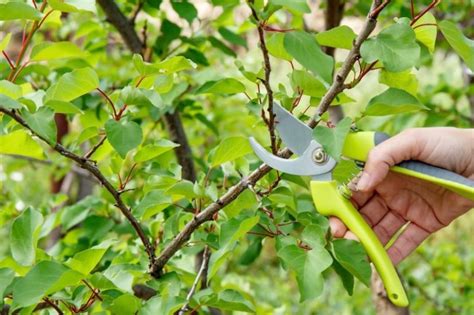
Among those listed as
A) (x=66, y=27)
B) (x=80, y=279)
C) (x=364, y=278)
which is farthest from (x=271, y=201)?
(x=66, y=27)

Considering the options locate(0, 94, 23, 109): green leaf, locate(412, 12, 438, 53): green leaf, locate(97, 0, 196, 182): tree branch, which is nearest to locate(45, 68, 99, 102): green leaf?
locate(0, 94, 23, 109): green leaf

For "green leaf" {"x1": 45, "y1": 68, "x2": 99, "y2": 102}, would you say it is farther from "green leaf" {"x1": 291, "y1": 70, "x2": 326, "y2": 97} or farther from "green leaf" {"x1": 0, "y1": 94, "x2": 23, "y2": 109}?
"green leaf" {"x1": 291, "y1": 70, "x2": 326, "y2": 97}

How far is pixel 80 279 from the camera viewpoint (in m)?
0.94

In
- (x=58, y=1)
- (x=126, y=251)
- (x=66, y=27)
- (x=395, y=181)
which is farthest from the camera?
(x=66, y=27)

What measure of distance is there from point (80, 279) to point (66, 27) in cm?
151

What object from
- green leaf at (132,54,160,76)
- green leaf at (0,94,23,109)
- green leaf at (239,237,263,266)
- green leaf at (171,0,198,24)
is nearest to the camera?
green leaf at (0,94,23,109)

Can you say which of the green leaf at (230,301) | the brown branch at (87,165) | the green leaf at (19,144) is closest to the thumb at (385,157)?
the green leaf at (230,301)

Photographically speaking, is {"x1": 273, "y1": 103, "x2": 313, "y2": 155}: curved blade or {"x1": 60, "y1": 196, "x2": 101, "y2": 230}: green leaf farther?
{"x1": 60, "y1": 196, "x2": 101, "y2": 230}: green leaf

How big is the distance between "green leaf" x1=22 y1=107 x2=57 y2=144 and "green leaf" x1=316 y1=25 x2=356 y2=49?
1.17ft

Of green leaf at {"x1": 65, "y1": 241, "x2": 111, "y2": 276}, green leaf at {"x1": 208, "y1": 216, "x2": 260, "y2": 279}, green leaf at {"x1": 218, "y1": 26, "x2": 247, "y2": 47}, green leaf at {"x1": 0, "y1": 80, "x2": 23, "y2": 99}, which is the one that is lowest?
green leaf at {"x1": 218, "y1": 26, "x2": 247, "y2": 47}

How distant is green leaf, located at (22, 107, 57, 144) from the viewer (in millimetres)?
888

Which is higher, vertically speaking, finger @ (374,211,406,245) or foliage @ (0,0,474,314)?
foliage @ (0,0,474,314)

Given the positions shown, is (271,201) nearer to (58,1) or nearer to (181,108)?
(58,1)

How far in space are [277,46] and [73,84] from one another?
11.0 inches
